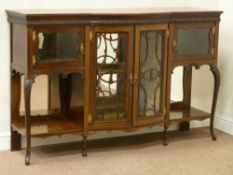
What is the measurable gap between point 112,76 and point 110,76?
0.02 m

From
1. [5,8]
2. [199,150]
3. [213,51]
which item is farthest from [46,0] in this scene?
[199,150]

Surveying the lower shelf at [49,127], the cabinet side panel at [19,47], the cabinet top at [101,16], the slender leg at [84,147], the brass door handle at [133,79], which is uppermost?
the cabinet top at [101,16]

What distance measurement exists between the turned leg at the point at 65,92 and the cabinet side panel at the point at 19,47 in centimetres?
41

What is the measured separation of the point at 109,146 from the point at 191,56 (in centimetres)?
94

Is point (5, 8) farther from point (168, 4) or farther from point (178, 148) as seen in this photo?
point (178, 148)

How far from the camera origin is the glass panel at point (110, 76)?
3547 mm

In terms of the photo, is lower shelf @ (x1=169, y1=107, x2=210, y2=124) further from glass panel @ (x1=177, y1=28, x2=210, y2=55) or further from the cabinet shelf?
the cabinet shelf

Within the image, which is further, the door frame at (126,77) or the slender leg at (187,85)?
the slender leg at (187,85)

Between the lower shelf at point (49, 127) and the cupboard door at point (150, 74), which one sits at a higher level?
the cupboard door at point (150, 74)

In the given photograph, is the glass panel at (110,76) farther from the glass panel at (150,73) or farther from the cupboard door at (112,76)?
the glass panel at (150,73)

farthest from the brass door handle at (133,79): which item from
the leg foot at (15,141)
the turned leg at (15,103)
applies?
the leg foot at (15,141)

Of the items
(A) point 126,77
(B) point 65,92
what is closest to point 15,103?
(B) point 65,92

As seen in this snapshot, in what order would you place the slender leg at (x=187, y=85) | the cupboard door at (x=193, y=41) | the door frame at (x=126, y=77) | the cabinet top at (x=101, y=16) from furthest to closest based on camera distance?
the slender leg at (x=187, y=85) < the cupboard door at (x=193, y=41) < the door frame at (x=126, y=77) < the cabinet top at (x=101, y=16)

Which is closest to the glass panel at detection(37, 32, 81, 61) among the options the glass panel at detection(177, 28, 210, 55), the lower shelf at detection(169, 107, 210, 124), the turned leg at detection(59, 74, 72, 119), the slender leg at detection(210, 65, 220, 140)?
the turned leg at detection(59, 74, 72, 119)
